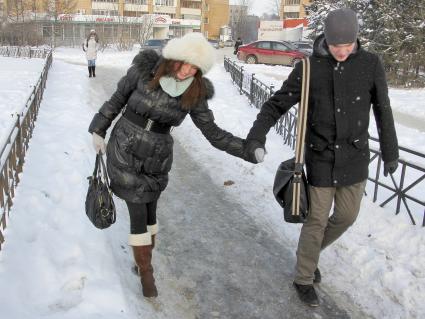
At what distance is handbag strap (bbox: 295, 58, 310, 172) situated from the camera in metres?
3.14

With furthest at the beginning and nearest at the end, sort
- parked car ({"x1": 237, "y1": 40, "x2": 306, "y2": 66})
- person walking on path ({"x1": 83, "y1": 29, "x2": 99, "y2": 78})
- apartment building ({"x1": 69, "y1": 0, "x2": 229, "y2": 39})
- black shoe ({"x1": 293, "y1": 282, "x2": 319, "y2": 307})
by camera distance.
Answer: apartment building ({"x1": 69, "y1": 0, "x2": 229, "y2": 39})
parked car ({"x1": 237, "y1": 40, "x2": 306, "y2": 66})
person walking on path ({"x1": 83, "y1": 29, "x2": 99, "y2": 78})
black shoe ({"x1": 293, "y1": 282, "x2": 319, "y2": 307})

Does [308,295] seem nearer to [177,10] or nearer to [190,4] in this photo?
[177,10]

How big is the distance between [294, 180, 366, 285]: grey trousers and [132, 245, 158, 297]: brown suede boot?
1.11 meters

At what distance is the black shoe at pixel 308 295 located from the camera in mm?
3496

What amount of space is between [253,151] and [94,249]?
5.30 ft

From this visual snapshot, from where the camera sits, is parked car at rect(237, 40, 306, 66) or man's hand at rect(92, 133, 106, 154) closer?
man's hand at rect(92, 133, 106, 154)

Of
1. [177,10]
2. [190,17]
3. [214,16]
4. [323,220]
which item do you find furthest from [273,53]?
[214,16]

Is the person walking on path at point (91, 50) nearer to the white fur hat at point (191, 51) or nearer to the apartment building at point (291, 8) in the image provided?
the white fur hat at point (191, 51)

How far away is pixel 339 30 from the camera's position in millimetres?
2914

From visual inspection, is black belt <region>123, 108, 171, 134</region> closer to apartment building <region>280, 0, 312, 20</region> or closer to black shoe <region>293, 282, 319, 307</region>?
black shoe <region>293, 282, 319, 307</region>

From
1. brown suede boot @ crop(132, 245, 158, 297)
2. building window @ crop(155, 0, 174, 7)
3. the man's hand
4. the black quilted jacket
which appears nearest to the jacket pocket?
the black quilted jacket

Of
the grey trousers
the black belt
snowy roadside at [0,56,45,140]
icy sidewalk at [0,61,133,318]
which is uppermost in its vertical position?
the black belt

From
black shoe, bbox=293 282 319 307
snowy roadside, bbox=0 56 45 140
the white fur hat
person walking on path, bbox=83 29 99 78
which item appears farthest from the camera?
person walking on path, bbox=83 29 99 78

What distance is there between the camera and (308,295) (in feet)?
11.6
